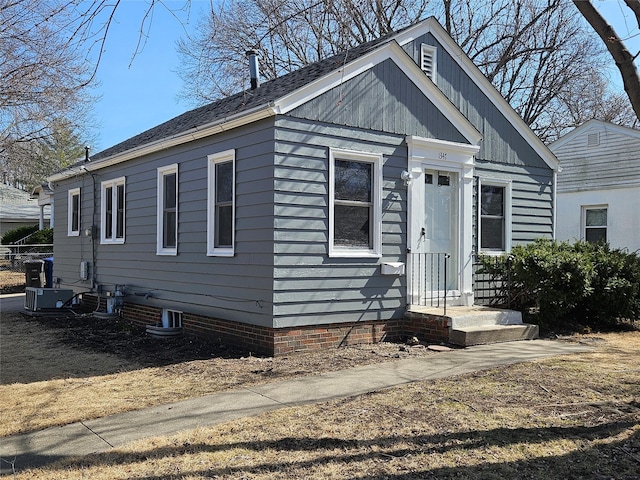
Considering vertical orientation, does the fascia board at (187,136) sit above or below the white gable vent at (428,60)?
below

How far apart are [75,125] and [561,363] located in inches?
616

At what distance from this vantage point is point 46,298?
13.2m

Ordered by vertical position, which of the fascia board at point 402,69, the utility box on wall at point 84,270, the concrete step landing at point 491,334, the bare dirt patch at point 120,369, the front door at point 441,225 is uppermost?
the fascia board at point 402,69

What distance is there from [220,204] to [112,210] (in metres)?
5.04

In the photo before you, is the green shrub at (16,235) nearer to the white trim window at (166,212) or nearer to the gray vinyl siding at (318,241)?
the white trim window at (166,212)

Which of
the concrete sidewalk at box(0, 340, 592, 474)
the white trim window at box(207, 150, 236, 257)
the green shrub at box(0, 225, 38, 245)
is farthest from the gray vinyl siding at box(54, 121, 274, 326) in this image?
the green shrub at box(0, 225, 38, 245)

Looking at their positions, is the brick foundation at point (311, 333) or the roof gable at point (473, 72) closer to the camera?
the brick foundation at point (311, 333)

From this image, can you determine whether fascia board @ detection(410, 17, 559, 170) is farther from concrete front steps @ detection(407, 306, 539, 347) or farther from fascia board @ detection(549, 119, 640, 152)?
fascia board @ detection(549, 119, 640, 152)

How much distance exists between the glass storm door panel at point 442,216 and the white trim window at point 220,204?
328 centimetres

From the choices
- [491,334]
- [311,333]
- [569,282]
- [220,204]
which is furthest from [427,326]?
[220,204]

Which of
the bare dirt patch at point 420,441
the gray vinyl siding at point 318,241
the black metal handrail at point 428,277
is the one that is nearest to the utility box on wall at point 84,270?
the gray vinyl siding at point 318,241

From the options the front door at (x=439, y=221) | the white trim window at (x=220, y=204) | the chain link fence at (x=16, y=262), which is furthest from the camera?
the chain link fence at (x=16, y=262)

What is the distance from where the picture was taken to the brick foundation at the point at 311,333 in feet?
26.2

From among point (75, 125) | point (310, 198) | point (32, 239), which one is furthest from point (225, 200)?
point (32, 239)
